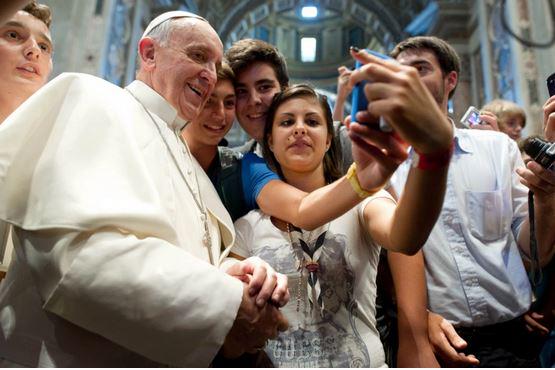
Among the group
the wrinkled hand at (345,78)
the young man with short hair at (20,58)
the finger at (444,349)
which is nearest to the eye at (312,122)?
the wrinkled hand at (345,78)

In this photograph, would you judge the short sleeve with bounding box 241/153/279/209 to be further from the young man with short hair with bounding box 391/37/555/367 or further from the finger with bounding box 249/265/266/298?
the young man with short hair with bounding box 391/37/555/367

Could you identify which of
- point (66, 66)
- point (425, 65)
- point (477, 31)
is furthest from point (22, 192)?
point (477, 31)

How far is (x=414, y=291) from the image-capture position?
1.89m

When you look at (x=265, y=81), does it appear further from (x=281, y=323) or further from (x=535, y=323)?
(x=535, y=323)

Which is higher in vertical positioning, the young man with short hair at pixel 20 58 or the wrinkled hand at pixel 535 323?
the young man with short hair at pixel 20 58

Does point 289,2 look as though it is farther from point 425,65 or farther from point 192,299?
point 192,299

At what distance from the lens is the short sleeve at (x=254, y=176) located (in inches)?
75.1

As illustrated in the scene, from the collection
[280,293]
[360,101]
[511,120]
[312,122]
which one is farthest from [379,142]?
[511,120]

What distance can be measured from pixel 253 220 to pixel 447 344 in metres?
0.91

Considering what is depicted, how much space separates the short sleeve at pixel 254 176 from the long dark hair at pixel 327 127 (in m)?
0.06

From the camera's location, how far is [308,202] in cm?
162

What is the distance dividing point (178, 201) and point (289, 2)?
15542 mm

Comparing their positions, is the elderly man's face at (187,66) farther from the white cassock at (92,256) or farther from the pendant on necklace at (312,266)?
the pendant on necklace at (312,266)

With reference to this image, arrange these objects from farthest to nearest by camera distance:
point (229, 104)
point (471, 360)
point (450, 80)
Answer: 1. point (450, 80)
2. point (229, 104)
3. point (471, 360)
